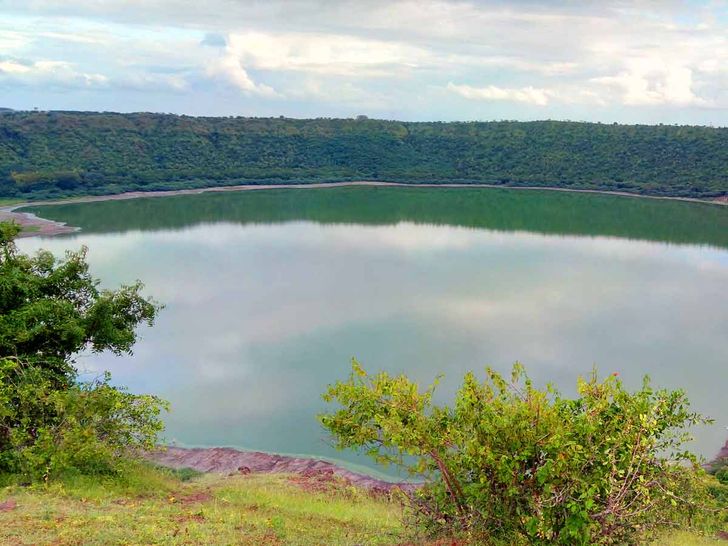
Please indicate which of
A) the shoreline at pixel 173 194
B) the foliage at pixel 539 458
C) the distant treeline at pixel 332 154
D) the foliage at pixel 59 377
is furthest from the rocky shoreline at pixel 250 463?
the distant treeline at pixel 332 154

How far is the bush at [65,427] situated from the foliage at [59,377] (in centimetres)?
1

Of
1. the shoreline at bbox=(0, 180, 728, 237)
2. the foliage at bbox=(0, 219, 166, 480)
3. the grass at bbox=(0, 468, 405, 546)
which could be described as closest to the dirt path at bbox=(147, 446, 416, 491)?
the grass at bbox=(0, 468, 405, 546)

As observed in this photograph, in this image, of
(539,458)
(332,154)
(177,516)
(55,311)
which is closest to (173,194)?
(332,154)

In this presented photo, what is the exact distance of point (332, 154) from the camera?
67.1m

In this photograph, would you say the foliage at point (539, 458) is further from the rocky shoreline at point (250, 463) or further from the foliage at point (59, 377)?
the rocky shoreline at point (250, 463)

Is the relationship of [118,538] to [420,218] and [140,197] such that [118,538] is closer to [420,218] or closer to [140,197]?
[420,218]

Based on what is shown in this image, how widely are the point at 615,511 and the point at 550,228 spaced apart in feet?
123

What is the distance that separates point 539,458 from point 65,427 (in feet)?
17.4

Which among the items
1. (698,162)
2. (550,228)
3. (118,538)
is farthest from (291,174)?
(118,538)

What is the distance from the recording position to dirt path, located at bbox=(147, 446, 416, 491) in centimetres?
1189

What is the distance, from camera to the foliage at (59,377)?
795 cm

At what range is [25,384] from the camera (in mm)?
8523

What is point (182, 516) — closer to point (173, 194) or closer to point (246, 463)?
point (246, 463)

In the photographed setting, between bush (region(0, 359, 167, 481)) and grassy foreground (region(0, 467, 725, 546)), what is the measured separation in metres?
0.26
